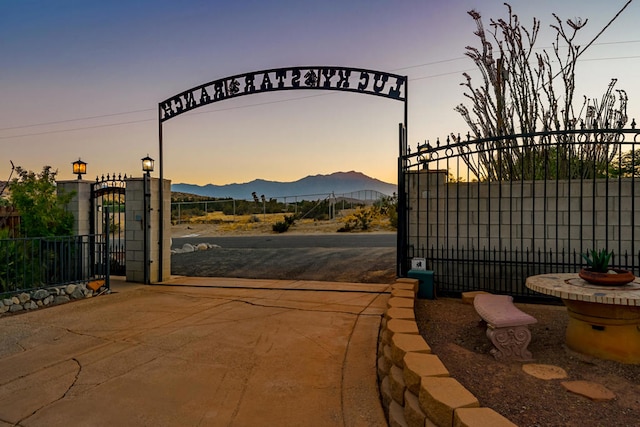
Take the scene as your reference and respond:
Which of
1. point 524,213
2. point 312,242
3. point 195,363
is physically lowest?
point 195,363

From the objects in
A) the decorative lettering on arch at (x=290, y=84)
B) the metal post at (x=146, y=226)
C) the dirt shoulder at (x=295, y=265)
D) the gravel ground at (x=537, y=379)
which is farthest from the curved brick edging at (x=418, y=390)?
the metal post at (x=146, y=226)

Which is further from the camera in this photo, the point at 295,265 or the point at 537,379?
the point at 295,265

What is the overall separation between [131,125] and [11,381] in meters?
15.0

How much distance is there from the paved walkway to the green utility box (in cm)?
73

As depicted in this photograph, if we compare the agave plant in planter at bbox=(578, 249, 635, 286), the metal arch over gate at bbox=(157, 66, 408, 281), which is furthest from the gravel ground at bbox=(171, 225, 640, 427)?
the metal arch over gate at bbox=(157, 66, 408, 281)

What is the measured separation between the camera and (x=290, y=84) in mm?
7828

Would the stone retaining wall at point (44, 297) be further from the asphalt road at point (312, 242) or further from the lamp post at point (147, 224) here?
the asphalt road at point (312, 242)

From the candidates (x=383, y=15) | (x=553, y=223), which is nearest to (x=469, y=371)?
(x=553, y=223)

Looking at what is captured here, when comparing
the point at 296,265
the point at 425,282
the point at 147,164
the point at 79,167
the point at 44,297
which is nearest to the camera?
the point at 425,282

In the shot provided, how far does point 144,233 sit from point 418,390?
23.7ft

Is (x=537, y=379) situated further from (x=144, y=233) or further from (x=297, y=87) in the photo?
(x=144, y=233)

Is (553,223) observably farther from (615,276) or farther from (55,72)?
(55,72)

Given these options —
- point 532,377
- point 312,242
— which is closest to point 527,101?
point 532,377

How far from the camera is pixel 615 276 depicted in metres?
3.64
